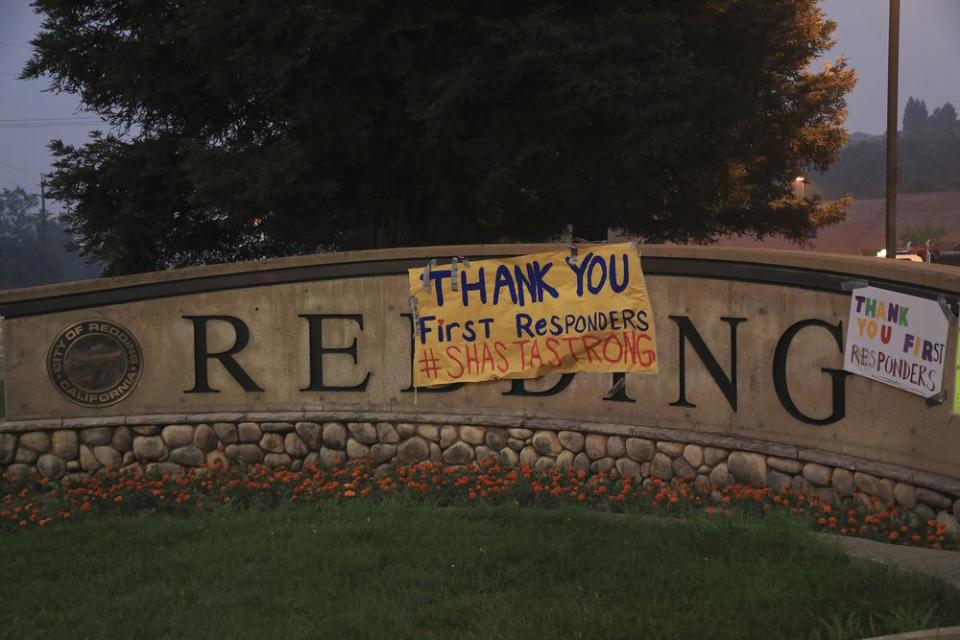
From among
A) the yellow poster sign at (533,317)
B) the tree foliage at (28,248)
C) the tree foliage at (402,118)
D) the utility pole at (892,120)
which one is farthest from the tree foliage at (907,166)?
the yellow poster sign at (533,317)

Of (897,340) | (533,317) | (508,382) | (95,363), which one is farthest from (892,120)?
(95,363)

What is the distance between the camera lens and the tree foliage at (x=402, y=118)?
1318 cm

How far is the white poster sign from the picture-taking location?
6.71m

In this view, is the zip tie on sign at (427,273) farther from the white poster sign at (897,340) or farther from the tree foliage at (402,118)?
the tree foliage at (402,118)

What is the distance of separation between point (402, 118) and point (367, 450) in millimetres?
6389

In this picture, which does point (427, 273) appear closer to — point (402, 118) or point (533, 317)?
point (533, 317)

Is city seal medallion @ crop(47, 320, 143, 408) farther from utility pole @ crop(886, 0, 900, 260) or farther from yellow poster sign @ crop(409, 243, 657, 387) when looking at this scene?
utility pole @ crop(886, 0, 900, 260)

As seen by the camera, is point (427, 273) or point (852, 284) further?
point (427, 273)

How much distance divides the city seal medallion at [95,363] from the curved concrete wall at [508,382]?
7 centimetres

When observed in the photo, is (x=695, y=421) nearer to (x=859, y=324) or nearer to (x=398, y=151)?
(x=859, y=324)

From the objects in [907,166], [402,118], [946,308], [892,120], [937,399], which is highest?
[907,166]

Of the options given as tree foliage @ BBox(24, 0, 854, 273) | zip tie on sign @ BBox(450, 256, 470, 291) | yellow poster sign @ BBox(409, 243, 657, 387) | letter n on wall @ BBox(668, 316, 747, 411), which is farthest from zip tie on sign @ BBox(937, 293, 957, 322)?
tree foliage @ BBox(24, 0, 854, 273)

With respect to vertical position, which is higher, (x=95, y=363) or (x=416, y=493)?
(x=95, y=363)

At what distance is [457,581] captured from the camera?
224 inches
